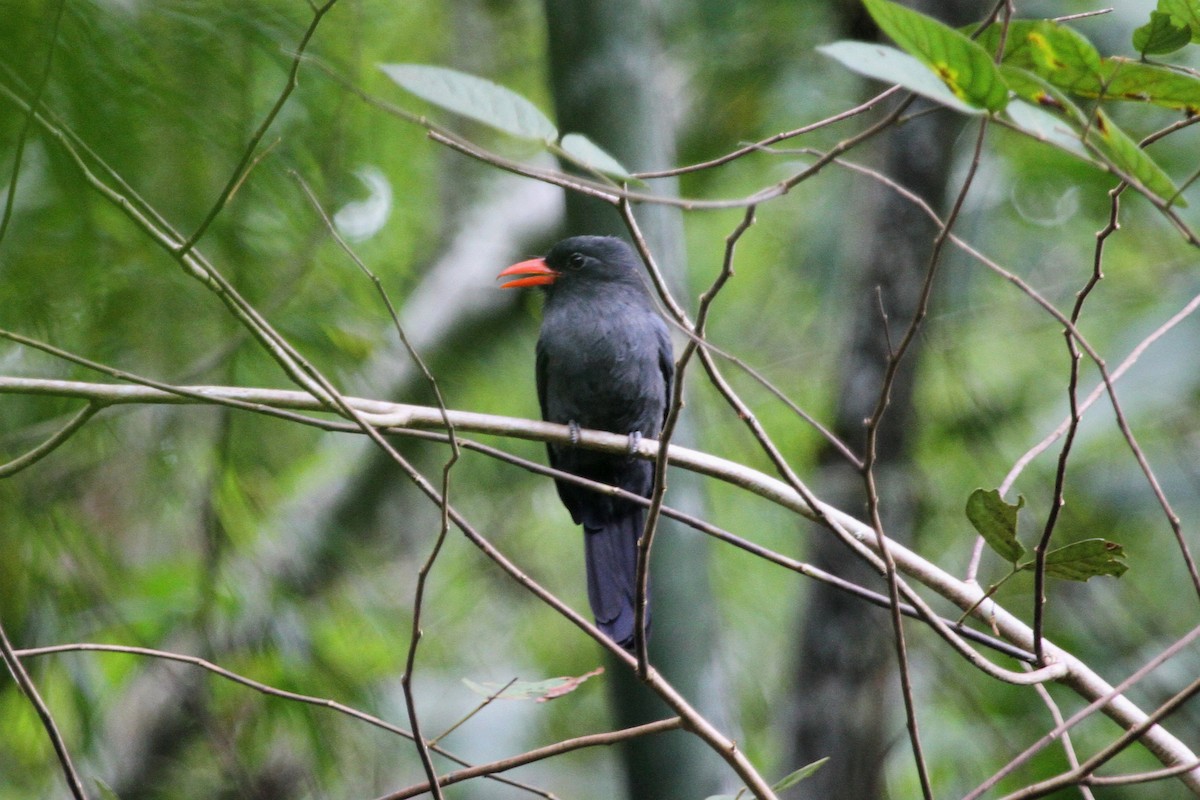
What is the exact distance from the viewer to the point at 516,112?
140cm

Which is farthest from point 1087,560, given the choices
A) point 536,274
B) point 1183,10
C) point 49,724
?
point 536,274

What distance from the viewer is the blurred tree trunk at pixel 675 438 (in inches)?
133

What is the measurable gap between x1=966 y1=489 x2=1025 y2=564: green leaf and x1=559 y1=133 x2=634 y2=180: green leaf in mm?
824

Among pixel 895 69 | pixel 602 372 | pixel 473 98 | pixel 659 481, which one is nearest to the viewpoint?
pixel 895 69

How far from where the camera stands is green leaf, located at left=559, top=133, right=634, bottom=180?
144 centimetres

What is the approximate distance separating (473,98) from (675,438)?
7.78 ft

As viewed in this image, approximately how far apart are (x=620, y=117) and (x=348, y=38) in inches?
35.9

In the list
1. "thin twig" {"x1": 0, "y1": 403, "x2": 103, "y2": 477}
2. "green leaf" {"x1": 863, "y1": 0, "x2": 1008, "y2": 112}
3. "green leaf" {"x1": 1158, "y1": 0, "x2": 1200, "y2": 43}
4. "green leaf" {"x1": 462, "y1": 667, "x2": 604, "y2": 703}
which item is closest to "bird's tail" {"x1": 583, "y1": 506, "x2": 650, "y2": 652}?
"green leaf" {"x1": 462, "y1": 667, "x2": 604, "y2": 703}

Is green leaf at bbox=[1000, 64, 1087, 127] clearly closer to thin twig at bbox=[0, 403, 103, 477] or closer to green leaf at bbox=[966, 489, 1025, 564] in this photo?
green leaf at bbox=[966, 489, 1025, 564]

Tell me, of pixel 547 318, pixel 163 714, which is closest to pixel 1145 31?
pixel 547 318

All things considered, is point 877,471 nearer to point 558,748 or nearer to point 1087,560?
point 1087,560

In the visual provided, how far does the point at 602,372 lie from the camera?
3.81 metres

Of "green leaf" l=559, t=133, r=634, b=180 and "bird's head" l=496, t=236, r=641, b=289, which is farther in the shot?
"bird's head" l=496, t=236, r=641, b=289

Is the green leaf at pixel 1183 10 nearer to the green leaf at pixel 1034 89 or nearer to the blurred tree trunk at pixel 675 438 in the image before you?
the green leaf at pixel 1034 89
